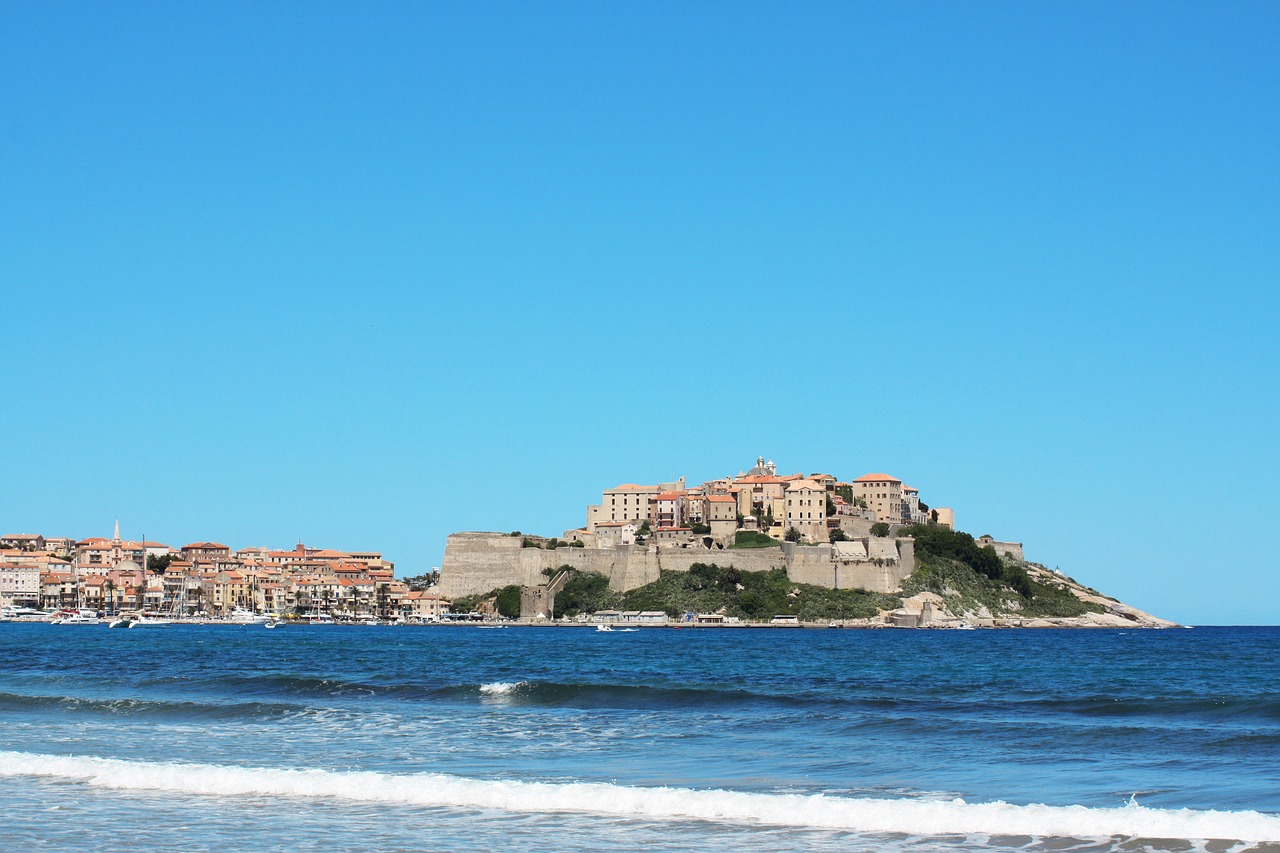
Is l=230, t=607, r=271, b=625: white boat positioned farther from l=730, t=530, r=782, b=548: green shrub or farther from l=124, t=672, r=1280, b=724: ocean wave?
l=124, t=672, r=1280, b=724: ocean wave

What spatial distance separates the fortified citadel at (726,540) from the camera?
9000cm

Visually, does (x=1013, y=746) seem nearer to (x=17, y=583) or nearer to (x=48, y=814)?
(x=48, y=814)

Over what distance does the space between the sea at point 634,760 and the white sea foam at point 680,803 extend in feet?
0.11

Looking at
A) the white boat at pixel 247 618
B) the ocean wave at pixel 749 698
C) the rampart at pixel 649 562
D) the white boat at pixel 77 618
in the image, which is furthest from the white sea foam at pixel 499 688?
the white boat at pixel 77 618

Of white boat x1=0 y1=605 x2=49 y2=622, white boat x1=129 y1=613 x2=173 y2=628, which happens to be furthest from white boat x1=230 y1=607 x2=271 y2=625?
white boat x1=0 y1=605 x2=49 y2=622

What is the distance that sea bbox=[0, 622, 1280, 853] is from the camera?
1183 cm

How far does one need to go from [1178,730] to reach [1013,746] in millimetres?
3578

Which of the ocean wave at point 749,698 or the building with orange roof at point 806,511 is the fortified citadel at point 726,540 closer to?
the building with orange roof at point 806,511

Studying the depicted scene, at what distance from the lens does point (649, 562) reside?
93.1m

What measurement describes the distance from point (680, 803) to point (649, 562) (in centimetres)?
8028

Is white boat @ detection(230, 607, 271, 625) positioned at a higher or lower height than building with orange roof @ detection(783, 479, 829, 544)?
lower

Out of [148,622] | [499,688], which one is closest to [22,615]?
[148,622]

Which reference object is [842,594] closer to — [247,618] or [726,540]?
[726,540]

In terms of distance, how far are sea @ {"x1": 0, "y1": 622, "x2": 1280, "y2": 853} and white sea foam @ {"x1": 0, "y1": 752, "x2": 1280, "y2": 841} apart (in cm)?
3
